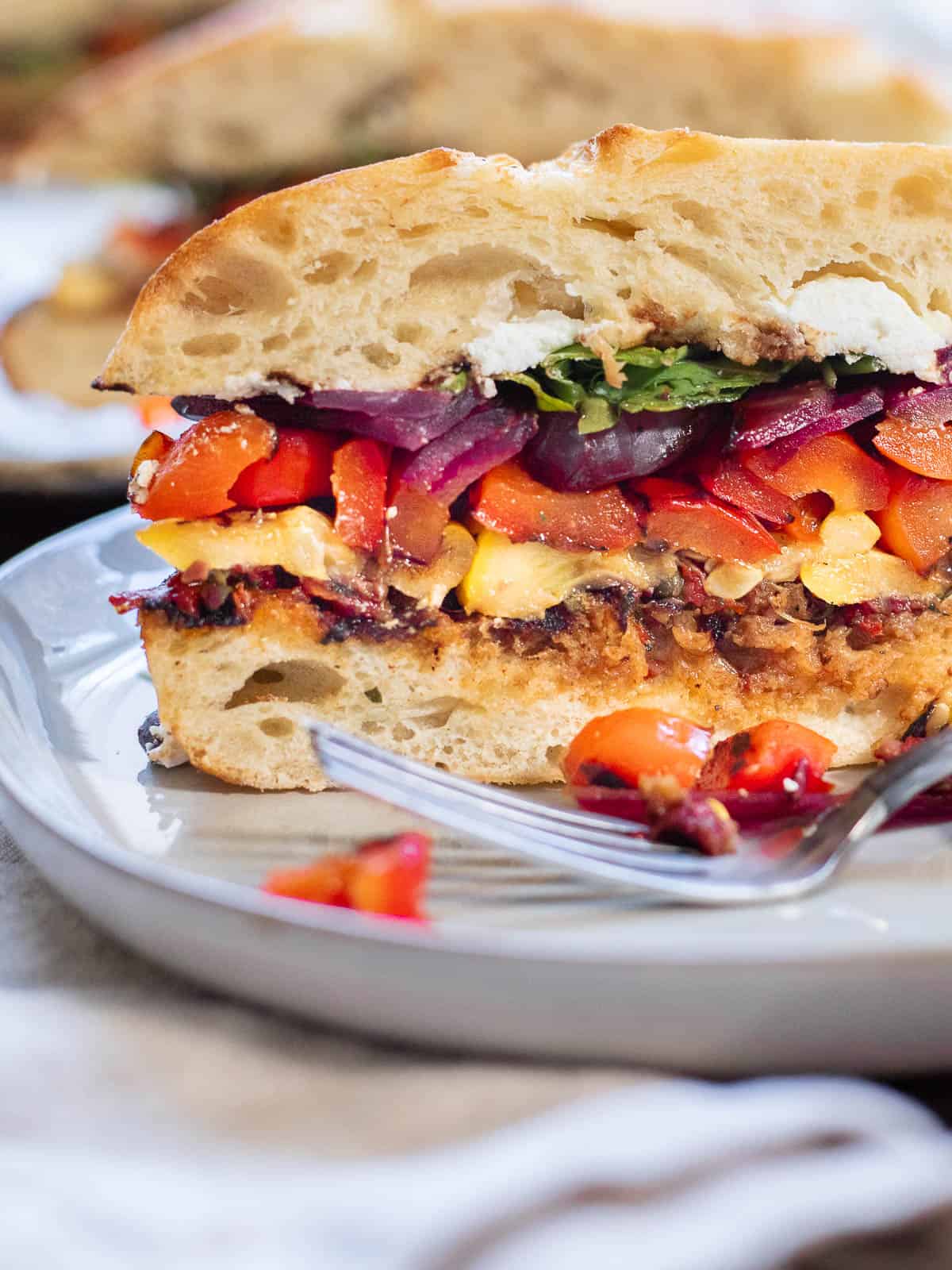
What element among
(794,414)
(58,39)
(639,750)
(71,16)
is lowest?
(58,39)

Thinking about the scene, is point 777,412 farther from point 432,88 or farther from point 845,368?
point 432,88

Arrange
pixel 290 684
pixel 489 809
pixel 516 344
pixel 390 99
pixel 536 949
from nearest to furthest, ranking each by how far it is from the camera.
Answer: pixel 536 949
pixel 489 809
pixel 516 344
pixel 290 684
pixel 390 99

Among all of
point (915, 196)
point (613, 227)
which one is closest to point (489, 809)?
point (613, 227)

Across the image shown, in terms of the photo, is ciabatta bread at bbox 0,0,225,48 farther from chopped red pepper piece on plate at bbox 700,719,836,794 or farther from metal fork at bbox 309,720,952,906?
metal fork at bbox 309,720,952,906

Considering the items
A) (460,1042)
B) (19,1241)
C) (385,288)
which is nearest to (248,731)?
(385,288)

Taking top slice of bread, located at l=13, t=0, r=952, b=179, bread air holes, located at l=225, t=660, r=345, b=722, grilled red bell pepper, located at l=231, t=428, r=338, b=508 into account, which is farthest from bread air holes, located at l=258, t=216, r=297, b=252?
top slice of bread, located at l=13, t=0, r=952, b=179

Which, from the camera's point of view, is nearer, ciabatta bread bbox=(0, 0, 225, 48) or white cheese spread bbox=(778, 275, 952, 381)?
white cheese spread bbox=(778, 275, 952, 381)

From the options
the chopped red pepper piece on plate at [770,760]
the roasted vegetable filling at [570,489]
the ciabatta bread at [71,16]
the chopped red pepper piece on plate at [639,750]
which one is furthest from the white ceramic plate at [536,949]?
the ciabatta bread at [71,16]

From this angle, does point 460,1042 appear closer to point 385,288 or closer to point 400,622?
point 400,622
